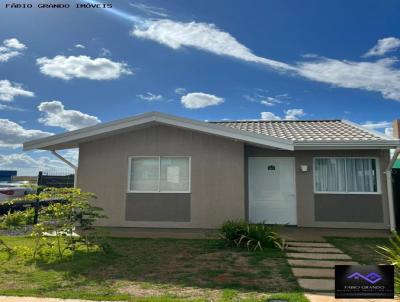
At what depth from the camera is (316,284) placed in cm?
494

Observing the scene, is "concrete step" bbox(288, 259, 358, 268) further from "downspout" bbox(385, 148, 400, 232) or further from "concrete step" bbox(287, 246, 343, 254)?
"downspout" bbox(385, 148, 400, 232)

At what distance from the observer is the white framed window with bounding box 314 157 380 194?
34.2 ft

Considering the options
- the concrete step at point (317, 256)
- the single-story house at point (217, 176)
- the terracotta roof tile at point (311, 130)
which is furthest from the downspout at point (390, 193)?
the concrete step at point (317, 256)

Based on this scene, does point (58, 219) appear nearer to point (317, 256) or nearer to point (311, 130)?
point (317, 256)

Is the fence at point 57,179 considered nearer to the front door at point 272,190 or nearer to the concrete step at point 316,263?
the front door at point 272,190

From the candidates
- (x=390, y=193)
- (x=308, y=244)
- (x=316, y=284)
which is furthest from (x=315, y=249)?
(x=390, y=193)

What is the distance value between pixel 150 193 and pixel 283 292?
6.68 m

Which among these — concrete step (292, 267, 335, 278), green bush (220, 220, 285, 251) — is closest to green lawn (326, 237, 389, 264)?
concrete step (292, 267, 335, 278)

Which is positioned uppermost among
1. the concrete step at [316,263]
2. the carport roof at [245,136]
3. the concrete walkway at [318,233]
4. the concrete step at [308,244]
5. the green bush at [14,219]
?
the carport roof at [245,136]

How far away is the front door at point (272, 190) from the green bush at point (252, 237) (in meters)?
3.17

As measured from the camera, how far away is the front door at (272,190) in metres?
10.9

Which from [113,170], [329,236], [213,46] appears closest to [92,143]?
[113,170]

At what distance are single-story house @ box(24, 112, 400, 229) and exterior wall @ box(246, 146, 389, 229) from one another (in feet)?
0.09

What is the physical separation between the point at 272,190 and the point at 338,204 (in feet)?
6.75
